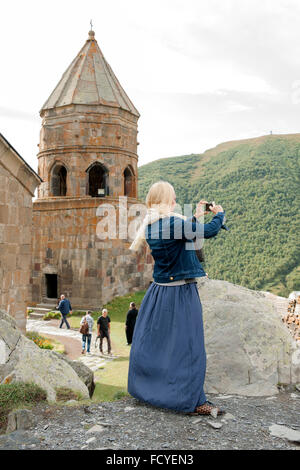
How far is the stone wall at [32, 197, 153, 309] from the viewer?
16.3 metres

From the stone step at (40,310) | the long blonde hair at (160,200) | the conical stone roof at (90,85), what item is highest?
the conical stone roof at (90,85)

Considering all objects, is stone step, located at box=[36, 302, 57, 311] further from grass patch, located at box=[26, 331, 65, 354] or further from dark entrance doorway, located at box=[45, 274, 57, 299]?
Answer: grass patch, located at box=[26, 331, 65, 354]

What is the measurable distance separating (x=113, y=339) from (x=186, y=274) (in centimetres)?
1003

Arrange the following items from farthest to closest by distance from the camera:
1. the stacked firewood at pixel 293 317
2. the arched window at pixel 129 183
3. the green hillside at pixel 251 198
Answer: the green hillside at pixel 251 198
the arched window at pixel 129 183
the stacked firewood at pixel 293 317

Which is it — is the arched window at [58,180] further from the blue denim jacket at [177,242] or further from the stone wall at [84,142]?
the blue denim jacket at [177,242]

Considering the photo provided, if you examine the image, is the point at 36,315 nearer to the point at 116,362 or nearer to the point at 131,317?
the point at 131,317

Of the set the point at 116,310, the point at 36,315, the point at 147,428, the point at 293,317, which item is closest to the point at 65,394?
the point at 147,428

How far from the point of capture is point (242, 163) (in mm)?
43250

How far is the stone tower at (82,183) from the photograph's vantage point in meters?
16.4

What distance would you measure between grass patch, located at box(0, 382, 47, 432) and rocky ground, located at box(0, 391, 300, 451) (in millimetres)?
163

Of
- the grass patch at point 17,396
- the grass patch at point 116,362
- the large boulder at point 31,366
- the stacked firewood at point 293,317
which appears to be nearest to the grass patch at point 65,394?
the large boulder at point 31,366

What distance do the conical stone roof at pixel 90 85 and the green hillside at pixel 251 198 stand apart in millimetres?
16399

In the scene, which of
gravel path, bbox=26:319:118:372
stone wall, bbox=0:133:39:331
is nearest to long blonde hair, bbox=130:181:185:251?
stone wall, bbox=0:133:39:331
